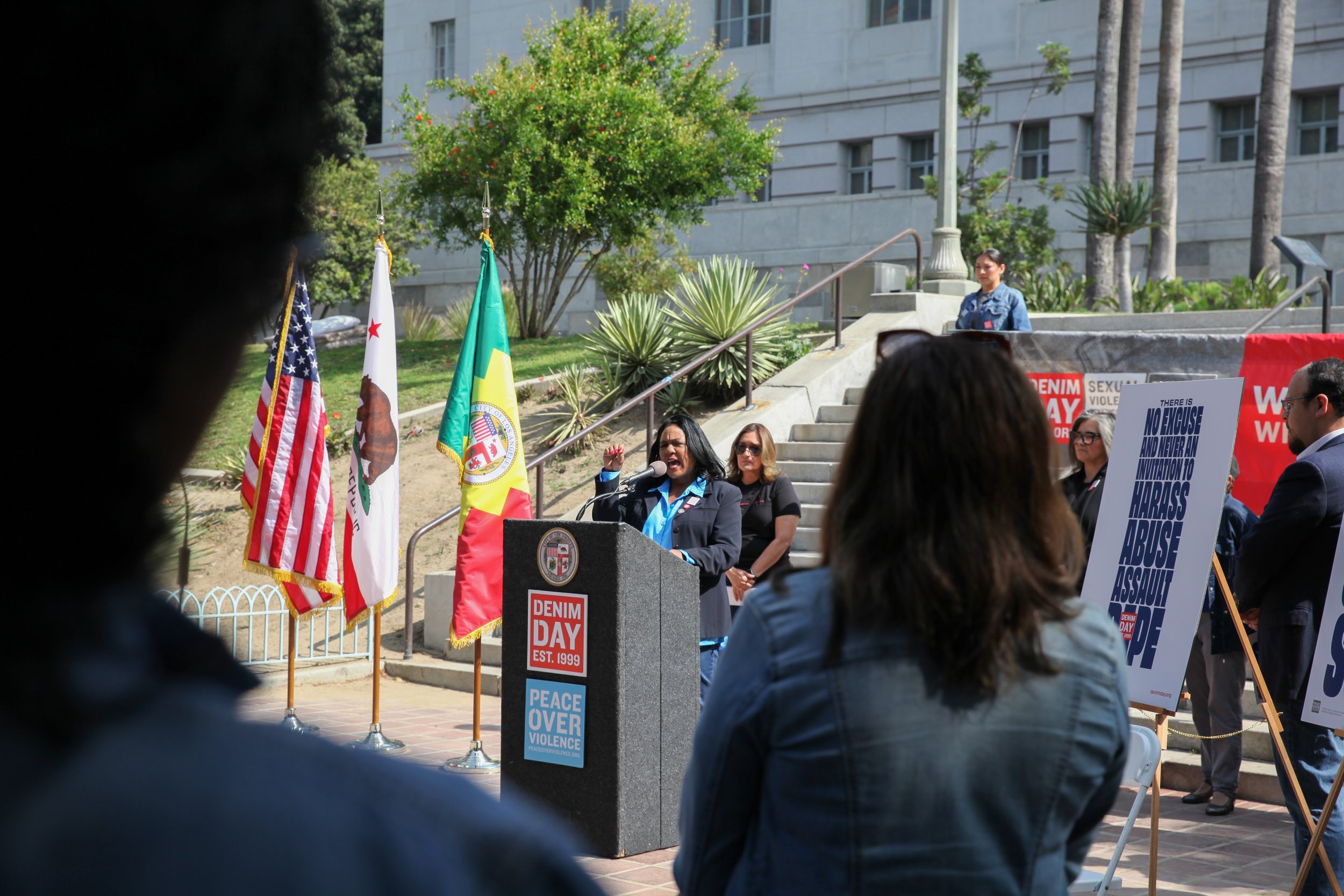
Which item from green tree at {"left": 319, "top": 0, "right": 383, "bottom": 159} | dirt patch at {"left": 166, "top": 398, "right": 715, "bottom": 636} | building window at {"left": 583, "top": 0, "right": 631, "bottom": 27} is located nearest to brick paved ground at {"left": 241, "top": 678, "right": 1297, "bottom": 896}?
dirt patch at {"left": 166, "top": 398, "right": 715, "bottom": 636}

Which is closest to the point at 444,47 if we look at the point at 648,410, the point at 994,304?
the point at 648,410

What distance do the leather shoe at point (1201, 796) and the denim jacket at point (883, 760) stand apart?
575 cm

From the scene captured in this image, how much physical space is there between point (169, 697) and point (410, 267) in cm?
3378

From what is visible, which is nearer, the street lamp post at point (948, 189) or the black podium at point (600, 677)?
the black podium at point (600, 677)

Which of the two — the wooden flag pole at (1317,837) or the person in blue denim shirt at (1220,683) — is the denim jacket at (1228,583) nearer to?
the person in blue denim shirt at (1220,683)

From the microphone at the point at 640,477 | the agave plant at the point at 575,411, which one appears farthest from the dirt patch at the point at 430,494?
the microphone at the point at 640,477

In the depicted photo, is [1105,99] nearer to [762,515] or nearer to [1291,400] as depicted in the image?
[762,515]

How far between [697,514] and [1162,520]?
103 inches

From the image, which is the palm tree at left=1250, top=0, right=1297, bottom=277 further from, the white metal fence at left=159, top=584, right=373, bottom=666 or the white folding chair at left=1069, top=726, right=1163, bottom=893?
the white folding chair at left=1069, top=726, right=1163, bottom=893

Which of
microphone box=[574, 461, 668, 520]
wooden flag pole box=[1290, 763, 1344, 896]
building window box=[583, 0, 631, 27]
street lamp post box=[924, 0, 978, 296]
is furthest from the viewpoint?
building window box=[583, 0, 631, 27]

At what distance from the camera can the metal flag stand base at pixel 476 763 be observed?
773 cm

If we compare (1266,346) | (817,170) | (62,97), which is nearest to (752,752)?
(62,97)

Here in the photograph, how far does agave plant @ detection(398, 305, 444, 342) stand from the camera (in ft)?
80.4

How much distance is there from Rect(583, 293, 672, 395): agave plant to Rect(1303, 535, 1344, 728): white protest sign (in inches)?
403
